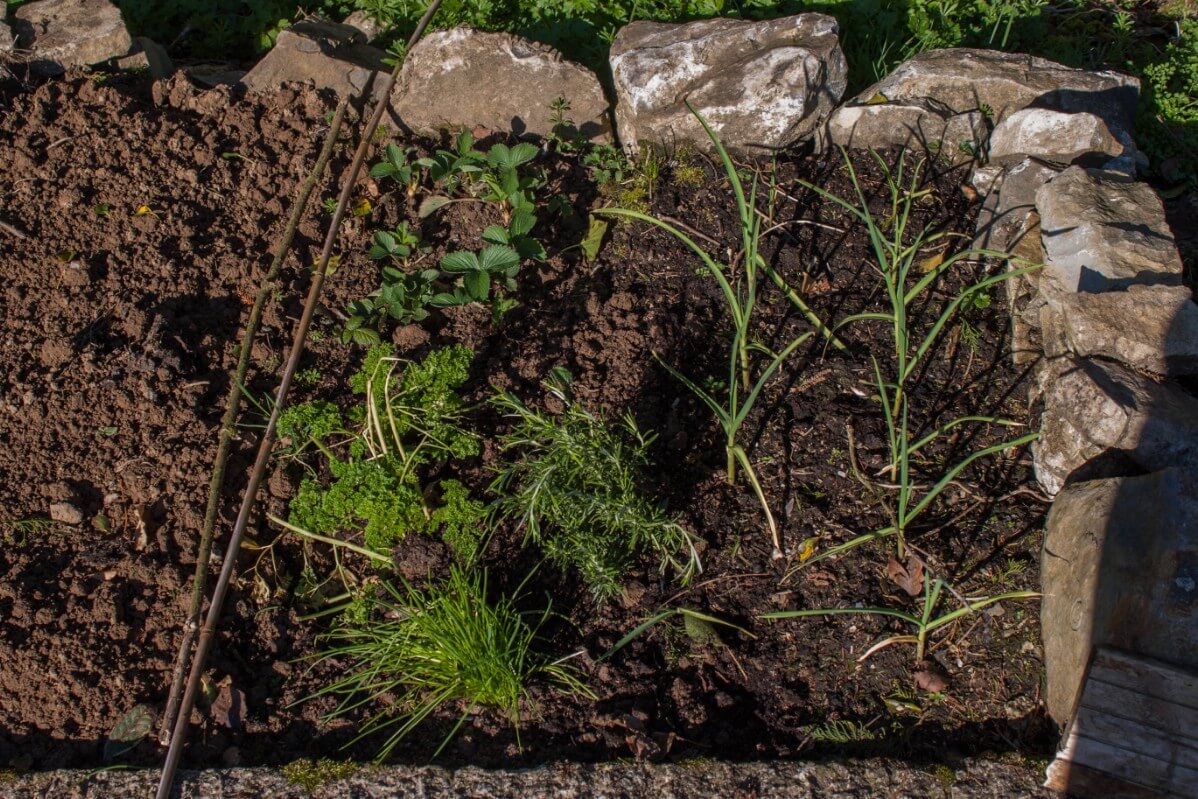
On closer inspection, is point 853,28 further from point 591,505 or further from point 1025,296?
point 591,505

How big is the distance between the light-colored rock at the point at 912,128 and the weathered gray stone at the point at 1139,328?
0.93m

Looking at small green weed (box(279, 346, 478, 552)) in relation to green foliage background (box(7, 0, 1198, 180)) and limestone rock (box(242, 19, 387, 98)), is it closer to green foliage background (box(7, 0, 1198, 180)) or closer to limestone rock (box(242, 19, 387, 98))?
limestone rock (box(242, 19, 387, 98))

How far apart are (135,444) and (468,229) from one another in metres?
1.33

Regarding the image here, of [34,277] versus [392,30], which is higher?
[392,30]

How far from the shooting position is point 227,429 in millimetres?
2852

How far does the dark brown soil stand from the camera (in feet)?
8.23

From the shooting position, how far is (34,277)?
10.7 feet

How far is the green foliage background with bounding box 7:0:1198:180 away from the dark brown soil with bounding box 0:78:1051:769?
27.0 inches

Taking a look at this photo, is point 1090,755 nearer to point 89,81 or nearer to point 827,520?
point 827,520

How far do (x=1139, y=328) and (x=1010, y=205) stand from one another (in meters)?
0.71

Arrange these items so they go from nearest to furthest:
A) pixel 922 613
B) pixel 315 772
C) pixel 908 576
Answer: pixel 315 772, pixel 922 613, pixel 908 576

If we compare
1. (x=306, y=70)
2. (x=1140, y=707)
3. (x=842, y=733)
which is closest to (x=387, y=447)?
(x=842, y=733)

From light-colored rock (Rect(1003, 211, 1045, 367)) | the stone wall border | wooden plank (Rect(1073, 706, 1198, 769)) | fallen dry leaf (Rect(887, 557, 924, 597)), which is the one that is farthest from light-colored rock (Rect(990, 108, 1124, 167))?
wooden plank (Rect(1073, 706, 1198, 769))

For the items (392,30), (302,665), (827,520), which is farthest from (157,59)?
(827,520)
